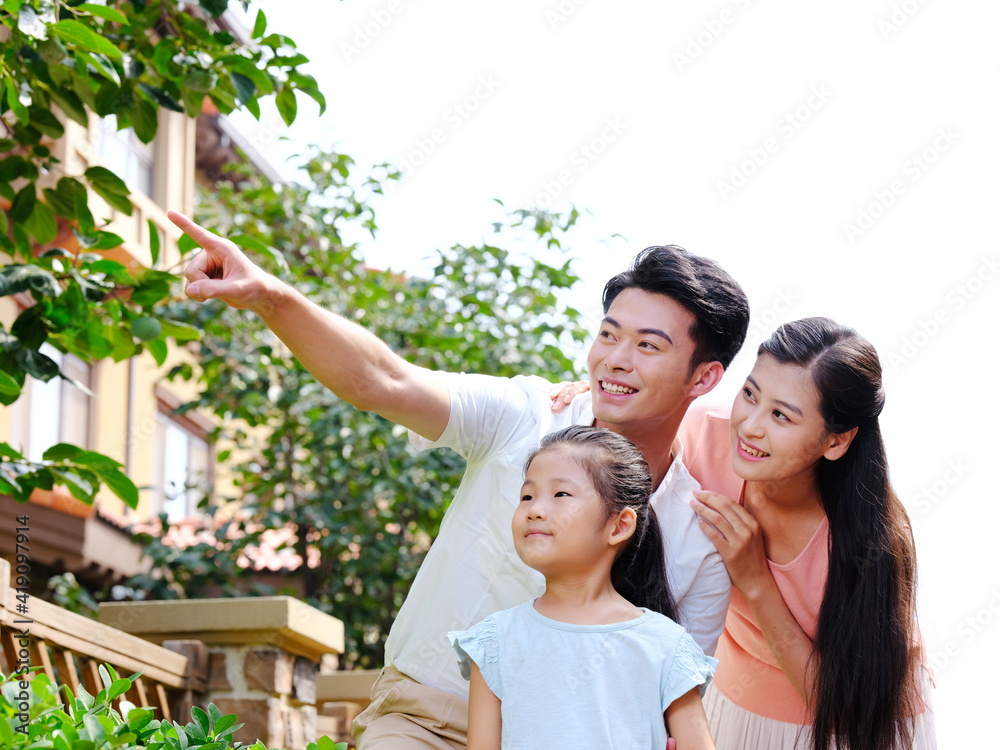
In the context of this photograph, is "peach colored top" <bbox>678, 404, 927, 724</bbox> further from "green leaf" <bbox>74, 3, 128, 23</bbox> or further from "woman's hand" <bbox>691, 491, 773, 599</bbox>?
"green leaf" <bbox>74, 3, 128, 23</bbox>

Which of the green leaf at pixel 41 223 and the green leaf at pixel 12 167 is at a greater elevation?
the green leaf at pixel 12 167

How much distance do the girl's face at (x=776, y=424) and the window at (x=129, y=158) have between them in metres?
9.14

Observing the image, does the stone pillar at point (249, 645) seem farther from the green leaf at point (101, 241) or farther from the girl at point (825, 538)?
the girl at point (825, 538)

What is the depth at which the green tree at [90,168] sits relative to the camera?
2.79 m

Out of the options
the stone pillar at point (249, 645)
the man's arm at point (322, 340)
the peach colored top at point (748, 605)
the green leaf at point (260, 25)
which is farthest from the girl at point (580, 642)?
the stone pillar at point (249, 645)

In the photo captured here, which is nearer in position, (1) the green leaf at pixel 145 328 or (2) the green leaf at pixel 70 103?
(1) the green leaf at pixel 145 328

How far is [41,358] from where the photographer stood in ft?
9.43

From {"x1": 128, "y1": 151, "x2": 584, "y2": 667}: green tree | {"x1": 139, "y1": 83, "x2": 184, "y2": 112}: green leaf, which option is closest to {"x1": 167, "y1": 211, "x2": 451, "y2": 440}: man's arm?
{"x1": 139, "y1": 83, "x2": 184, "y2": 112}: green leaf

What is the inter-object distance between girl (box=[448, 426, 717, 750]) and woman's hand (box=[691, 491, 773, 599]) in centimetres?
32

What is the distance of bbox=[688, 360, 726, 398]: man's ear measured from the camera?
266 centimetres

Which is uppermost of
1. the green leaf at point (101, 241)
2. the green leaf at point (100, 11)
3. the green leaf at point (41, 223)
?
the green leaf at point (100, 11)

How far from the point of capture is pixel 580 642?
2.10 meters

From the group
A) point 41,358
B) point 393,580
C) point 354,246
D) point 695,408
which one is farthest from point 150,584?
point 695,408

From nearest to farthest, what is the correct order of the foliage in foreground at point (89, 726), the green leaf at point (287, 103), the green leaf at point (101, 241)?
the foliage in foreground at point (89, 726)
the green leaf at point (101, 241)
the green leaf at point (287, 103)
